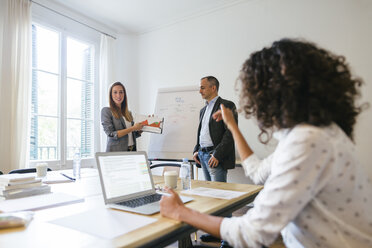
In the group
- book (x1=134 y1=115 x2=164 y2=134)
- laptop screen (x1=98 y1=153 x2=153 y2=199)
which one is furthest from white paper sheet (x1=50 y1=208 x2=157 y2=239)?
book (x1=134 y1=115 x2=164 y2=134)

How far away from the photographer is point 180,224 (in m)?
0.92

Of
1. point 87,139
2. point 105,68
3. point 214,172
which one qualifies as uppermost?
point 105,68

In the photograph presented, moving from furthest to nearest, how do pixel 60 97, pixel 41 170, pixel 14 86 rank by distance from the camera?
pixel 60 97 → pixel 14 86 → pixel 41 170

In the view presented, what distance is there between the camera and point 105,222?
36.7 inches

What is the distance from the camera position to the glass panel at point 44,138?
11.6ft

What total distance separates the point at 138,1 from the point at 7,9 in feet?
5.43

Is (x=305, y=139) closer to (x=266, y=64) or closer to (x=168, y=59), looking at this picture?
(x=266, y=64)

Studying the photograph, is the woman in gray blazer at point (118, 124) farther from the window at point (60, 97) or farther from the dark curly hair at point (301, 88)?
the dark curly hair at point (301, 88)

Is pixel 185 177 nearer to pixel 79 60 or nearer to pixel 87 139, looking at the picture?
pixel 87 139

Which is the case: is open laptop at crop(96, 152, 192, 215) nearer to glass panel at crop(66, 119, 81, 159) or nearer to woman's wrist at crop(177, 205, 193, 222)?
woman's wrist at crop(177, 205, 193, 222)

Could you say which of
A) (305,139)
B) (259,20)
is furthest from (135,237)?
(259,20)

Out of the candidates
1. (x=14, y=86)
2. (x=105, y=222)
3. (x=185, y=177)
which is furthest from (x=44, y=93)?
(x=105, y=222)

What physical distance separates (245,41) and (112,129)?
7.24ft

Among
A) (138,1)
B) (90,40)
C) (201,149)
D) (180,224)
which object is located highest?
(138,1)
